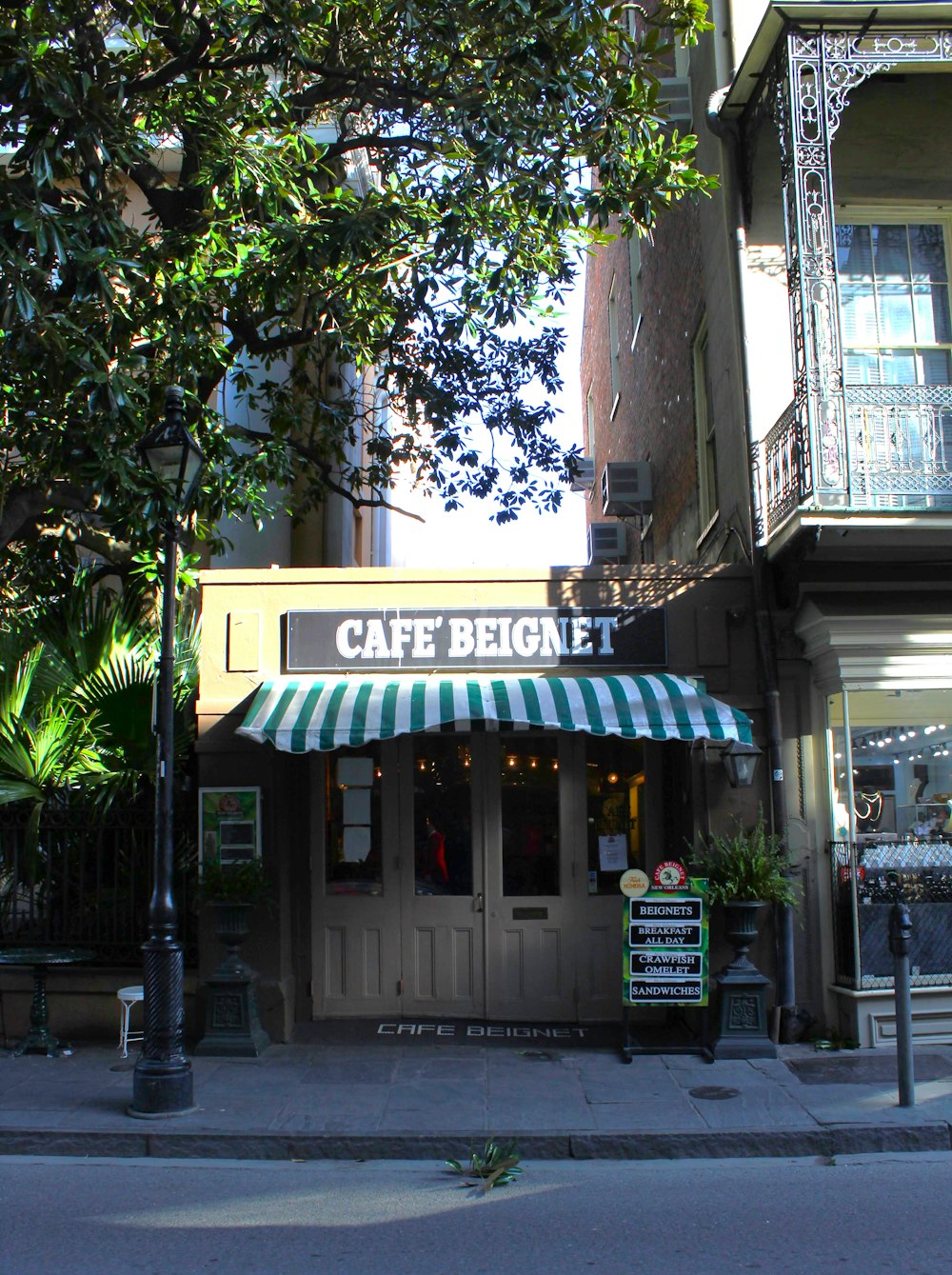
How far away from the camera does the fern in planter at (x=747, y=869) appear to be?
9.29 m

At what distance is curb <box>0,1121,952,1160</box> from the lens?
23.5ft

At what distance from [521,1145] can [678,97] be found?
10.9 m

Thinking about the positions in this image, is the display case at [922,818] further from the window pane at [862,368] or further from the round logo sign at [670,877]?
the window pane at [862,368]

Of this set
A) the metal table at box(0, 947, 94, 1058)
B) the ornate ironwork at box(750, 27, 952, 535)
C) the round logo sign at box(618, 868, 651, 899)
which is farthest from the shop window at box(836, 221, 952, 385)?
the metal table at box(0, 947, 94, 1058)

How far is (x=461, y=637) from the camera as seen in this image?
10.3 metres

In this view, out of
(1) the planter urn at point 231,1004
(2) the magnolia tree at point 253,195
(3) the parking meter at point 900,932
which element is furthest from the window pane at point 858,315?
(1) the planter urn at point 231,1004

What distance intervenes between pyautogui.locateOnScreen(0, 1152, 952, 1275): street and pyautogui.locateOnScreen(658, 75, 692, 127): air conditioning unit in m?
10.5

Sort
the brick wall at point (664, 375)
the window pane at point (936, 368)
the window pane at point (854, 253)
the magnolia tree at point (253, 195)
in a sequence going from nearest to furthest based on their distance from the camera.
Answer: the magnolia tree at point (253, 195) → the window pane at point (936, 368) → the window pane at point (854, 253) → the brick wall at point (664, 375)

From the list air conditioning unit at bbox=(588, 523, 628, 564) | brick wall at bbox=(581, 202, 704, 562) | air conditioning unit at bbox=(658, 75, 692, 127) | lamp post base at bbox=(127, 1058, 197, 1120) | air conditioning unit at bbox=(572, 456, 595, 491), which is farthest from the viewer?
air conditioning unit at bbox=(588, 523, 628, 564)

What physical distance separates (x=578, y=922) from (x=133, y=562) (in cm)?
581

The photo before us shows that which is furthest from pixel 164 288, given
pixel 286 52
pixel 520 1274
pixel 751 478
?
pixel 520 1274

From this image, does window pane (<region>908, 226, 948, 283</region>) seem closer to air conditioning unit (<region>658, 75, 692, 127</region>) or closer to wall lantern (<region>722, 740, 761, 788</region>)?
air conditioning unit (<region>658, 75, 692, 127</region>)

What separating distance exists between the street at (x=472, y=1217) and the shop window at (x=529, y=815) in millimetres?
3835

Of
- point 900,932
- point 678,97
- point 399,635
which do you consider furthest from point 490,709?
point 678,97
